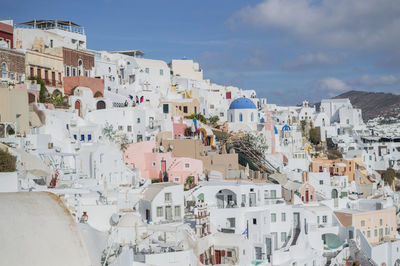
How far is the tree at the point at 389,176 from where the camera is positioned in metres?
55.7

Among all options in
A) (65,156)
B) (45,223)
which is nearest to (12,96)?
(65,156)

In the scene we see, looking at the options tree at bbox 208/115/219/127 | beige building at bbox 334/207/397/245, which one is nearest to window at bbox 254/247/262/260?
beige building at bbox 334/207/397/245

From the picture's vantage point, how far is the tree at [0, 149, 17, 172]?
2241 centimetres

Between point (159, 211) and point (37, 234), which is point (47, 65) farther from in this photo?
point (37, 234)

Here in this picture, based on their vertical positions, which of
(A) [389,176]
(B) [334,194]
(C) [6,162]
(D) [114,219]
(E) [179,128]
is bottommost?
(B) [334,194]

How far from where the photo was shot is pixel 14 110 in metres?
30.7

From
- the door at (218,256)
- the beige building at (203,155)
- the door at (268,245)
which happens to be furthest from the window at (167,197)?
the beige building at (203,155)

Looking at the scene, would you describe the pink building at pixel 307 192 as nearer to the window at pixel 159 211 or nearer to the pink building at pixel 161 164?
the pink building at pixel 161 164

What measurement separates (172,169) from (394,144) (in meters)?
47.4

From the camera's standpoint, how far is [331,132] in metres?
72.2

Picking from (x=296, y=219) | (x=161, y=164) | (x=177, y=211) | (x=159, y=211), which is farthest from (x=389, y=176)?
(x=159, y=211)

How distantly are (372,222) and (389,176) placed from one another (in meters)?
21.5

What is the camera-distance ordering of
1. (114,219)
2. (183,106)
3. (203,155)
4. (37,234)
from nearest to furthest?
1. (37,234)
2. (114,219)
3. (203,155)
4. (183,106)

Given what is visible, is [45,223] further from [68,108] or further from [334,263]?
[68,108]
